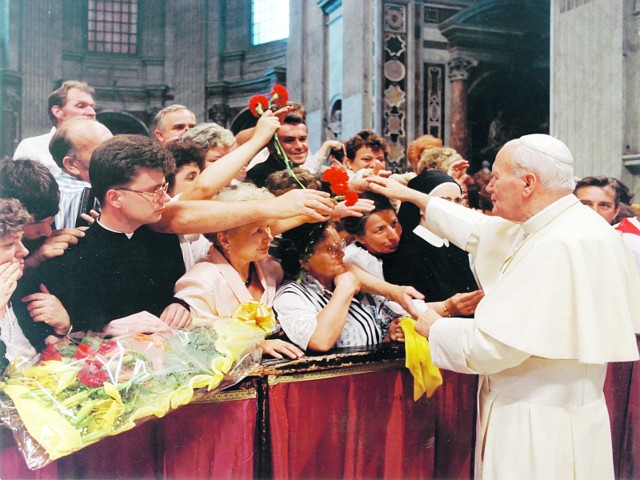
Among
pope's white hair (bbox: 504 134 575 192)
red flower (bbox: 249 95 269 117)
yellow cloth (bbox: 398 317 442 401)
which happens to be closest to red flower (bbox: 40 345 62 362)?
red flower (bbox: 249 95 269 117)

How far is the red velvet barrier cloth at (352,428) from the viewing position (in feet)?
8.82

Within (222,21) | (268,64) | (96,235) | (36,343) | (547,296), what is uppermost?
(222,21)

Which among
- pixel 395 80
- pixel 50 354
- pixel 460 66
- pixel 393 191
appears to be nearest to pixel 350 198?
pixel 393 191

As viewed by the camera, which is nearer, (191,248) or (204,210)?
(204,210)

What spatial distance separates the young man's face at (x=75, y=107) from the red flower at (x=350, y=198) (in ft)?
4.01

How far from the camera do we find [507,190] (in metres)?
2.49

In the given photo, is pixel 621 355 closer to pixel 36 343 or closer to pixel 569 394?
pixel 569 394

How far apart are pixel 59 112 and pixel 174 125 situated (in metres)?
0.51

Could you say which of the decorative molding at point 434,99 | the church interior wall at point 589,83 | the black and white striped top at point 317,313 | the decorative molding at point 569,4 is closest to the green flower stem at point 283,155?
the black and white striped top at point 317,313

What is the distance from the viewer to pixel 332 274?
3.05m

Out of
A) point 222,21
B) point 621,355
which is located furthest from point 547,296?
point 222,21

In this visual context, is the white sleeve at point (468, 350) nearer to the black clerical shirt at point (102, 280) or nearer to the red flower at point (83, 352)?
the black clerical shirt at point (102, 280)

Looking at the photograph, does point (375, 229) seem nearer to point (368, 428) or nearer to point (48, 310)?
point (368, 428)

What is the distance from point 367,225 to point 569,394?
4.31 feet
